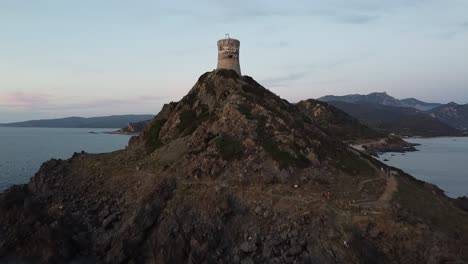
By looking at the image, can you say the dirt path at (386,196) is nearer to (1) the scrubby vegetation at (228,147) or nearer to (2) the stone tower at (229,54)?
(1) the scrubby vegetation at (228,147)

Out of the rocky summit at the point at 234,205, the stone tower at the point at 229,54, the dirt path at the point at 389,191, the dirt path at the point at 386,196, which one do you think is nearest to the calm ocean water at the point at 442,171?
the dirt path at the point at 389,191

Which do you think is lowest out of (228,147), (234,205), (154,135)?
(234,205)

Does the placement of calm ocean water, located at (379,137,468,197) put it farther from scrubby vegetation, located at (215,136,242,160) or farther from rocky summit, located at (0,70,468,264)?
scrubby vegetation, located at (215,136,242,160)

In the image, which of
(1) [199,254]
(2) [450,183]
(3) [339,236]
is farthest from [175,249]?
(2) [450,183]

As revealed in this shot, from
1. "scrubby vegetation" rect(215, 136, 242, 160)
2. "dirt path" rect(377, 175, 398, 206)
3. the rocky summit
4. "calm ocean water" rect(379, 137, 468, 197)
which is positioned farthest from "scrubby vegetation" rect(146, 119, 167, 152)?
"calm ocean water" rect(379, 137, 468, 197)

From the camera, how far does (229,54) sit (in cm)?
8638

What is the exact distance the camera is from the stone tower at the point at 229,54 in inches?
3392

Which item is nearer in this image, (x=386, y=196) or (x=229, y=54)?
(x=386, y=196)

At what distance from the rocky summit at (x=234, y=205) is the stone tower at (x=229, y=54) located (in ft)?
39.2

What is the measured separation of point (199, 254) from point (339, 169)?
78.6ft

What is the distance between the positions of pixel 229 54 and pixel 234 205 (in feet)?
133

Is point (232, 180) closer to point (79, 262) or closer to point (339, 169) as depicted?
point (339, 169)

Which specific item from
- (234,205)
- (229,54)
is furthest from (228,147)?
(229,54)

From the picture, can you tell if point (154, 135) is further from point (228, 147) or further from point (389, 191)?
point (389, 191)
